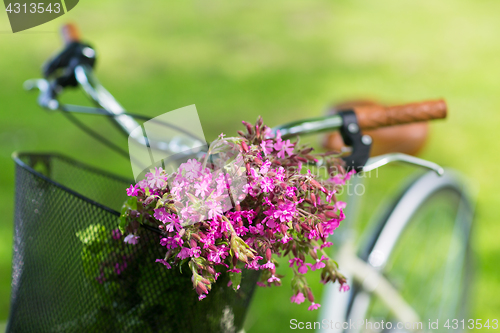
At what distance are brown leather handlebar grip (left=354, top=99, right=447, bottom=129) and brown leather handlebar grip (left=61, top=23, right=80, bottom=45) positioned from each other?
0.85m

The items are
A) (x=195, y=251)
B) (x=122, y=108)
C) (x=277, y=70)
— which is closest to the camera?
(x=195, y=251)

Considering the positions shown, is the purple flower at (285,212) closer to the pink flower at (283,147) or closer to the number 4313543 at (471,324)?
the pink flower at (283,147)

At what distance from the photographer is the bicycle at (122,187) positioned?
780mm

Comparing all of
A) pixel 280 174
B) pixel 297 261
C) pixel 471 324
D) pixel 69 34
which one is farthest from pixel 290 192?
pixel 471 324

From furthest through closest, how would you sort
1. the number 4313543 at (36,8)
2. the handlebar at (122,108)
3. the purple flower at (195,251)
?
the number 4313543 at (36,8), the handlebar at (122,108), the purple flower at (195,251)

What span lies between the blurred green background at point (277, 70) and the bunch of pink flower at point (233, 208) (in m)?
1.79

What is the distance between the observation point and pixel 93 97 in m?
1.26

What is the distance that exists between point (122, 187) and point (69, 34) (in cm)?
66

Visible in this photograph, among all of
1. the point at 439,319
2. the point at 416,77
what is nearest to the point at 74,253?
the point at 439,319

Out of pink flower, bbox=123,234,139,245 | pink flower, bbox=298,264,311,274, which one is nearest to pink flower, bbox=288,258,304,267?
pink flower, bbox=298,264,311,274

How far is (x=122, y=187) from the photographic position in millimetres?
951

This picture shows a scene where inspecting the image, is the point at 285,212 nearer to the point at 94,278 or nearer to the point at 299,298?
the point at 299,298

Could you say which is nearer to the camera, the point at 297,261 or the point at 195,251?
the point at 195,251

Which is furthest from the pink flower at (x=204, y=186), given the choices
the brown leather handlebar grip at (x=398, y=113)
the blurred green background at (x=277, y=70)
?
the blurred green background at (x=277, y=70)
